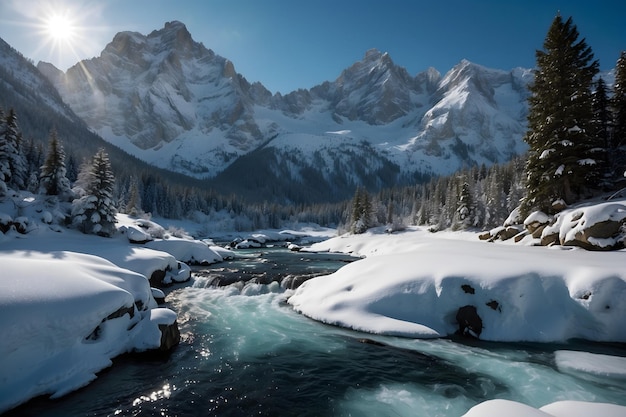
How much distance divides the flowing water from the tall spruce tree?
17.6 metres

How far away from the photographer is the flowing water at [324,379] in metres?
10.4

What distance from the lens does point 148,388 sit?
451 inches

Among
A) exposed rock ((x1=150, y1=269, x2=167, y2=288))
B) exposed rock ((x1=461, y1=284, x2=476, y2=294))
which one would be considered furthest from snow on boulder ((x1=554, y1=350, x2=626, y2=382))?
exposed rock ((x1=150, y1=269, x2=167, y2=288))

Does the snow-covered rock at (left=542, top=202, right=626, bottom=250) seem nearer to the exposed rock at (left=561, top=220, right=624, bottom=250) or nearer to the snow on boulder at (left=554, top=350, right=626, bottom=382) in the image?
the exposed rock at (left=561, top=220, right=624, bottom=250)

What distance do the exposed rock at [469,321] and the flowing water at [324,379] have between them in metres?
0.76

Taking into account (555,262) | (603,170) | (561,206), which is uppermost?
(603,170)

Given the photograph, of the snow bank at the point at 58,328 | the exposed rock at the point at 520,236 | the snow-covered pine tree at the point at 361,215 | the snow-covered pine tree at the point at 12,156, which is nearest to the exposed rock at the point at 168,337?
the snow bank at the point at 58,328

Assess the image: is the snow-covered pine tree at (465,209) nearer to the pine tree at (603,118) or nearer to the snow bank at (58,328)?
the pine tree at (603,118)

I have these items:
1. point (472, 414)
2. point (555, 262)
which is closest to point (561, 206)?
point (555, 262)

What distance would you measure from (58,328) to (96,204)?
36.3 meters

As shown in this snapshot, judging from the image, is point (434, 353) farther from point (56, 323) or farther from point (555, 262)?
point (56, 323)

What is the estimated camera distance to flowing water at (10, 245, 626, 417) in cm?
1041

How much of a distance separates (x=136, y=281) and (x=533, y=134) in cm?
3493

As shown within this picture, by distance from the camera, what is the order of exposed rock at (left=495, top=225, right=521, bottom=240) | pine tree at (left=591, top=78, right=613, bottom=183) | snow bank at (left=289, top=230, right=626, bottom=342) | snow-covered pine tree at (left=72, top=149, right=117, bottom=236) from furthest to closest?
snow-covered pine tree at (left=72, top=149, right=117, bottom=236) < exposed rock at (left=495, top=225, right=521, bottom=240) < pine tree at (left=591, top=78, right=613, bottom=183) < snow bank at (left=289, top=230, right=626, bottom=342)
